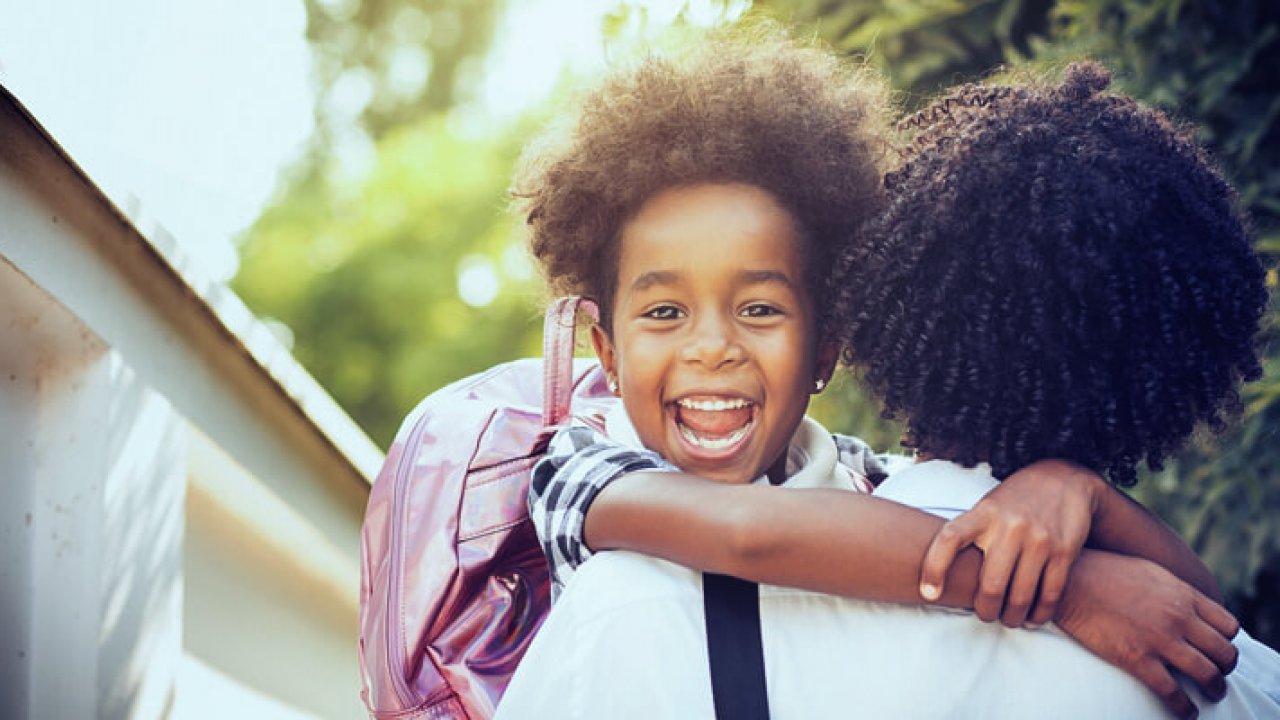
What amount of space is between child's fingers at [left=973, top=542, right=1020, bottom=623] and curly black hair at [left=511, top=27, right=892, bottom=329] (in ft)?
2.11

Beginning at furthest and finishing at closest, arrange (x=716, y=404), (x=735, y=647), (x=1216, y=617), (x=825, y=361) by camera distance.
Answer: (x=825, y=361) → (x=716, y=404) → (x=1216, y=617) → (x=735, y=647)

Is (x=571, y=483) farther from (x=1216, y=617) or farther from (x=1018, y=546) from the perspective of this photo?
(x=1216, y=617)

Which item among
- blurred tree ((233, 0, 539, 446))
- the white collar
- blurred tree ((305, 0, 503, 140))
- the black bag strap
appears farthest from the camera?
blurred tree ((305, 0, 503, 140))

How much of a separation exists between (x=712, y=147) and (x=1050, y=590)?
0.92m

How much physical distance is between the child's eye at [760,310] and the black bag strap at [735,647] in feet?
1.79

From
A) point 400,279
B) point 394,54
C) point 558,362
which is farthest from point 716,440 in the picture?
point 394,54

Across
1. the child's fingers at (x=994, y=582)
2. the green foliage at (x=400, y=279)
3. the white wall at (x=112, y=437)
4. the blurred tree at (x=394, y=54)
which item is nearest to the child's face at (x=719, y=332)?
the child's fingers at (x=994, y=582)

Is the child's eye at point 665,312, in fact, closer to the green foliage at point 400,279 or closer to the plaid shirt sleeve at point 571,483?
the plaid shirt sleeve at point 571,483

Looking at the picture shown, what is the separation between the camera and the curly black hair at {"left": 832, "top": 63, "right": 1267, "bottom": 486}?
5.76ft

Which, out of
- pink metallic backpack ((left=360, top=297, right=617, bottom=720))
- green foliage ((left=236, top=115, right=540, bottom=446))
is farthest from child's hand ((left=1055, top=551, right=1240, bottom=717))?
green foliage ((left=236, top=115, right=540, bottom=446))

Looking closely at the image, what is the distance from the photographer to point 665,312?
2.15 meters

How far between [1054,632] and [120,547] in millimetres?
1930

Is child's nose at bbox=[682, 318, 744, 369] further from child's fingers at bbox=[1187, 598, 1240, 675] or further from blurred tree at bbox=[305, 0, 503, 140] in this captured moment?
blurred tree at bbox=[305, 0, 503, 140]

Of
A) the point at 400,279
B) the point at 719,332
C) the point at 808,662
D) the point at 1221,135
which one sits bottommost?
the point at 808,662
